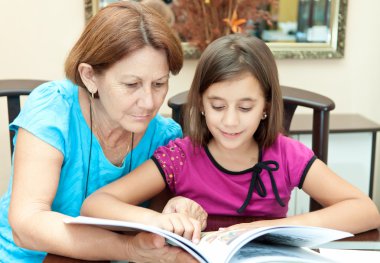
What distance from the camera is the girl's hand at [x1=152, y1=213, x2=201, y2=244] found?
100 cm

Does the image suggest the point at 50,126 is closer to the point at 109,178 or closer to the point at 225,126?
the point at 109,178

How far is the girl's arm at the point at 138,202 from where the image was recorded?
1.01 m

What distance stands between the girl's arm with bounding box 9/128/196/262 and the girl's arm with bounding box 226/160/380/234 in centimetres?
23

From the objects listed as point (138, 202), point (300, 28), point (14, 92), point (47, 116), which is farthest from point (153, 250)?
point (300, 28)

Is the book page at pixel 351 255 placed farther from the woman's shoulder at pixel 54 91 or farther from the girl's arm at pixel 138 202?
the woman's shoulder at pixel 54 91

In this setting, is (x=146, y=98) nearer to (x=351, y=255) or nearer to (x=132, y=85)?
(x=132, y=85)

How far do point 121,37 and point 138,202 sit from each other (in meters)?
0.42

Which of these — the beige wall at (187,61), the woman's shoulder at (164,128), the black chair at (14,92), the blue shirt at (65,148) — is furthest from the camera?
the beige wall at (187,61)

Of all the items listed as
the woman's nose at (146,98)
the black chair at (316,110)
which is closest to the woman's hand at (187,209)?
the woman's nose at (146,98)

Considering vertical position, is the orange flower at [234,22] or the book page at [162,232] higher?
the orange flower at [234,22]

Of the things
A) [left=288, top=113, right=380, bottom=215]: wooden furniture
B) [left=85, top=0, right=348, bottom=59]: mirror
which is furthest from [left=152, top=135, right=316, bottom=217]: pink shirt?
[left=85, top=0, right=348, bottom=59]: mirror

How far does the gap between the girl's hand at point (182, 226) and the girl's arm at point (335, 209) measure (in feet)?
0.41

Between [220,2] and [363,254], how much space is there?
1.80m

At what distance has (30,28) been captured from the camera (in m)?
2.75
